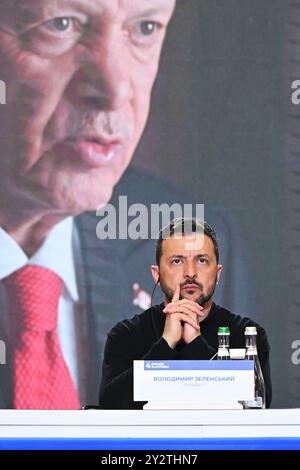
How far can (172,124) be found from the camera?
3.94 metres

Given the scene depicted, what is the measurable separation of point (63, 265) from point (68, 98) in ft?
2.27

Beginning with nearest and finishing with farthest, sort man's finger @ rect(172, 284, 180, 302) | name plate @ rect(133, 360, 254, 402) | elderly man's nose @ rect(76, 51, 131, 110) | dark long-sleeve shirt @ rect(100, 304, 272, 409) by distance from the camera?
name plate @ rect(133, 360, 254, 402) → dark long-sleeve shirt @ rect(100, 304, 272, 409) → man's finger @ rect(172, 284, 180, 302) → elderly man's nose @ rect(76, 51, 131, 110)

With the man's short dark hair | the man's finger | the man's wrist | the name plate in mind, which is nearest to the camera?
the name plate

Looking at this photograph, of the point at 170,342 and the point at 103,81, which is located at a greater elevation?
the point at 103,81

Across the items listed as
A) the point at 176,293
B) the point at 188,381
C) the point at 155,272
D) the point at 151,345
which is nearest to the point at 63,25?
the point at 155,272

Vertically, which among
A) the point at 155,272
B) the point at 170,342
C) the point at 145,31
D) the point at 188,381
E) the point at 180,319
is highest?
the point at 145,31

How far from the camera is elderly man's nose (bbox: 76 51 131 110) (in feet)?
12.9

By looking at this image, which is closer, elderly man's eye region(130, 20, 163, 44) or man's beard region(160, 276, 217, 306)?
man's beard region(160, 276, 217, 306)

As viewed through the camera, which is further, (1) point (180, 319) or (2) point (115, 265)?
(2) point (115, 265)

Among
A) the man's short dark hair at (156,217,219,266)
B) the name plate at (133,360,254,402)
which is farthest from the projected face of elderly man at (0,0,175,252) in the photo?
→ the name plate at (133,360,254,402)

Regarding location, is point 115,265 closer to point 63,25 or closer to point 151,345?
point 151,345

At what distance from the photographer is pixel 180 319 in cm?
342

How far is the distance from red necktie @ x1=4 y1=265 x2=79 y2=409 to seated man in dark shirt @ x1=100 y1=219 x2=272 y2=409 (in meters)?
0.41

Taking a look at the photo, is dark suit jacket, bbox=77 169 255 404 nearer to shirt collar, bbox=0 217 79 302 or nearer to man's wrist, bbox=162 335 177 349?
shirt collar, bbox=0 217 79 302
